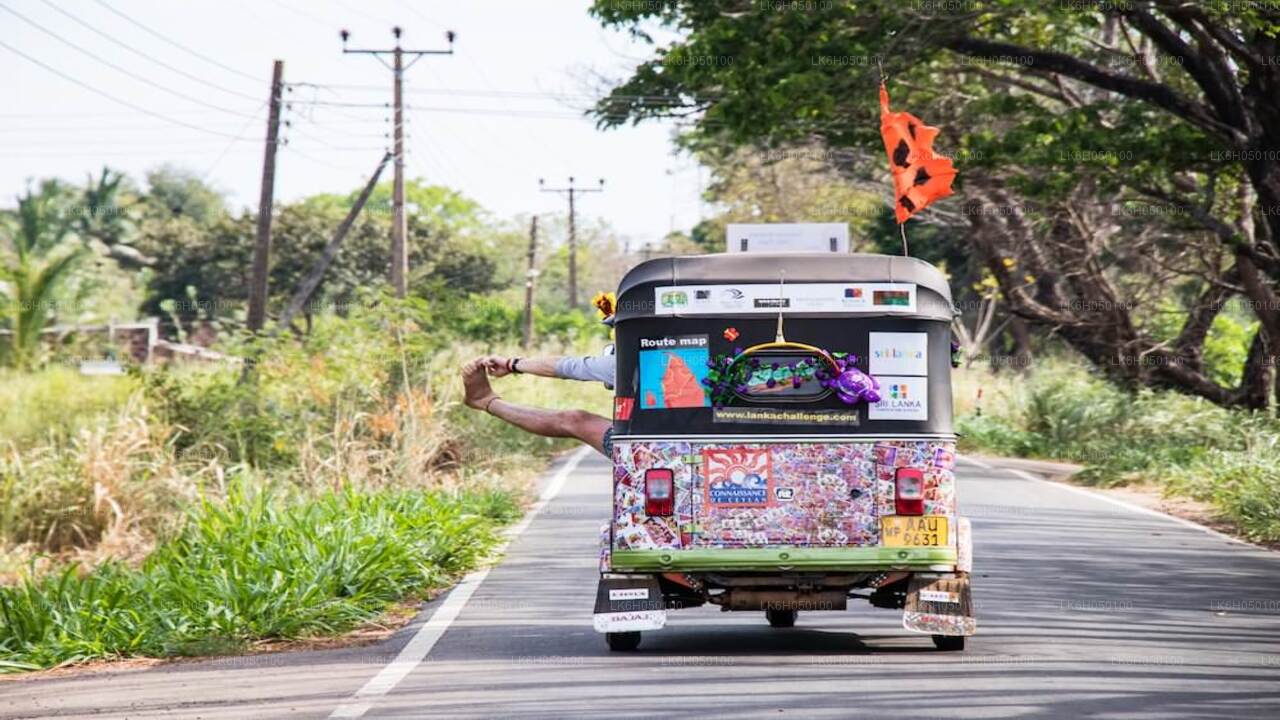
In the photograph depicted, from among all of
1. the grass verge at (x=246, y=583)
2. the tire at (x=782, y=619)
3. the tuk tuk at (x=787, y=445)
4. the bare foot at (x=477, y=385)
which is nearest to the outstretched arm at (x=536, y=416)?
the bare foot at (x=477, y=385)

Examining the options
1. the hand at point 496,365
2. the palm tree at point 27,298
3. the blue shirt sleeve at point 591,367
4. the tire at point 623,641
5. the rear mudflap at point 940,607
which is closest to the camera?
the rear mudflap at point 940,607

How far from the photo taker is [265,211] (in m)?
32.7

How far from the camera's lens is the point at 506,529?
18328 mm

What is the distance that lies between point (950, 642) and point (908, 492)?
0.89 meters

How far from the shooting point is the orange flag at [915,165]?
13.9 metres

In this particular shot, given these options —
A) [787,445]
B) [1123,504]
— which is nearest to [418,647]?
[787,445]

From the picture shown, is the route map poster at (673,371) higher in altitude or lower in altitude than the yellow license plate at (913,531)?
higher

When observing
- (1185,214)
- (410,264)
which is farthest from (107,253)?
(1185,214)

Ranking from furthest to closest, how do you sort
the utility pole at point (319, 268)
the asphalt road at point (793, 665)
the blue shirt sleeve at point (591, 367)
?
1. the utility pole at point (319, 268)
2. the blue shirt sleeve at point (591, 367)
3. the asphalt road at point (793, 665)

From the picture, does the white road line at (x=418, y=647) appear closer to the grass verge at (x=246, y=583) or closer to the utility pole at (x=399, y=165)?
the grass verge at (x=246, y=583)

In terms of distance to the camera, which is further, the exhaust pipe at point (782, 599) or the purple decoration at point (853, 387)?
the exhaust pipe at point (782, 599)

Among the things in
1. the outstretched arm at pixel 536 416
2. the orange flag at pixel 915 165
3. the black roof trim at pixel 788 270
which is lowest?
the outstretched arm at pixel 536 416

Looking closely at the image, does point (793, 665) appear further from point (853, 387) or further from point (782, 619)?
point (782, 619)

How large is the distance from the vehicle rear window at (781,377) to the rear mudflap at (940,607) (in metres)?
1.19
